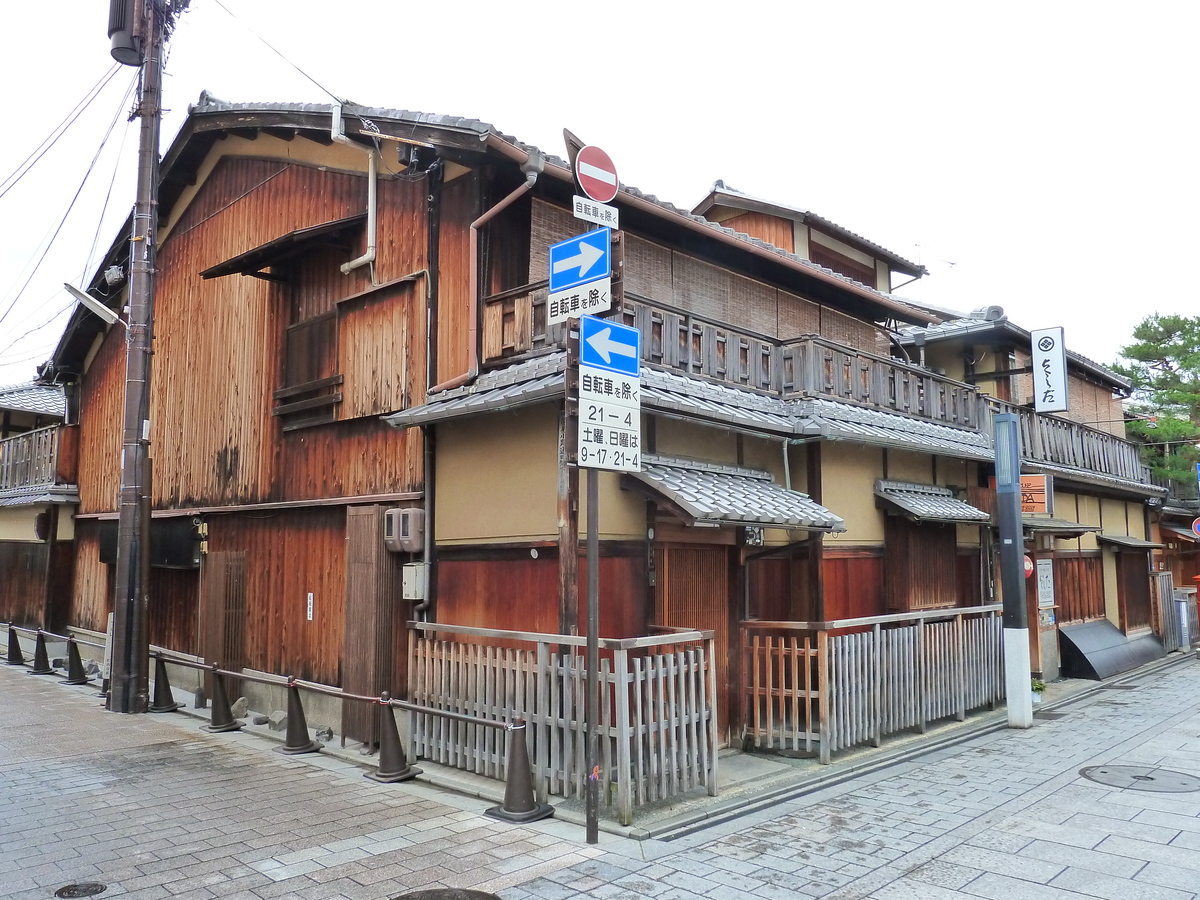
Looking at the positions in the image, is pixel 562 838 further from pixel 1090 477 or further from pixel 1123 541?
pixel 1123 541

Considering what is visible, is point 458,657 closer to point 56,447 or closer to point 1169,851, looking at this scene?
point 1169,851

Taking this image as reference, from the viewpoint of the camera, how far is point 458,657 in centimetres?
892

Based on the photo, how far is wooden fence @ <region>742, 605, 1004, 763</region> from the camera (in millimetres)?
9555

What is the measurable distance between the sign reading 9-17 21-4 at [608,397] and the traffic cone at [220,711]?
25.2 feet

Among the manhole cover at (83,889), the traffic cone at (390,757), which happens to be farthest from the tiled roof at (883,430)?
the manhole cover at (83,889)

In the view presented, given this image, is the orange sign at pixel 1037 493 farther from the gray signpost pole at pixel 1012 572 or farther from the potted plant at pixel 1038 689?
the potted plant at pixel 1038 689

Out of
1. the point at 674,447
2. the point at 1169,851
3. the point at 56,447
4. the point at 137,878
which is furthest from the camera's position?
the point at 56,447

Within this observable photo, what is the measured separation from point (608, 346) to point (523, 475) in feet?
7.70

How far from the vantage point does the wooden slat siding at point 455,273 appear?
9.94 meters

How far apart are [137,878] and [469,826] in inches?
99.3

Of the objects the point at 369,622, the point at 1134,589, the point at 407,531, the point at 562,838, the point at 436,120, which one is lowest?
the point at 562,838

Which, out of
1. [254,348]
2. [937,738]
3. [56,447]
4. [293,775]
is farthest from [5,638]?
[937,738]

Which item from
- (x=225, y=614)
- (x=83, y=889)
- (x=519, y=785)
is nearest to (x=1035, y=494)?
(x=519, y=785)

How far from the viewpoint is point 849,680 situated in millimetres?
9820
